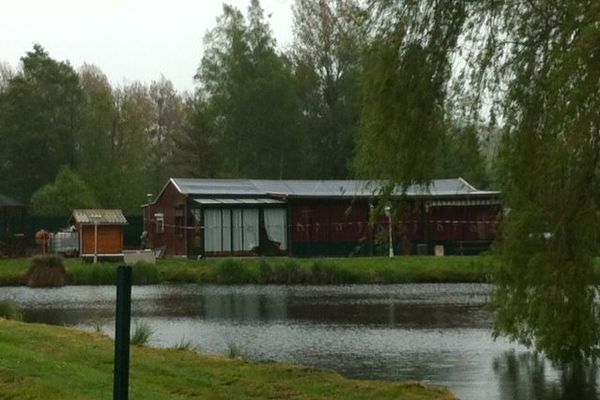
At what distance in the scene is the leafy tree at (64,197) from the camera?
52.9 meters

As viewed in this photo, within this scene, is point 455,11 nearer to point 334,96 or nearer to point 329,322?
point 329,322

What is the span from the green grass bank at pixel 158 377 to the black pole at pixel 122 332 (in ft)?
15.7

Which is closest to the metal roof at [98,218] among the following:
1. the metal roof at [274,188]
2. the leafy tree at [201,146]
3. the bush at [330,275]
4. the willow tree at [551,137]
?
the metal roof at [274,188]

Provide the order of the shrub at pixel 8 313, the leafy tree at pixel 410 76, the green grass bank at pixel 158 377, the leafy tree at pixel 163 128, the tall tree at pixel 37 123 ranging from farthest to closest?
the leafy tree at pixel 163 128 < the tall tree at pixel 37 123 < the shrub at pixel 8 313 < the leafy tree at pixel 410 76 < the green grass bank at pixel 158 377

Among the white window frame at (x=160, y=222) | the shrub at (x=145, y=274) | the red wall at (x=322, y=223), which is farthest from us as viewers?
the white window frame at (x=160, y=222)

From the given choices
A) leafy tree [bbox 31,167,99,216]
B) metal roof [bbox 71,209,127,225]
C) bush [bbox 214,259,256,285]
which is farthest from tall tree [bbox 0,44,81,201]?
bush [bbox 214,259,256,285]

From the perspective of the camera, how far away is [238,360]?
51.8 feet

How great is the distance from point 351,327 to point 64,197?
3183 cm

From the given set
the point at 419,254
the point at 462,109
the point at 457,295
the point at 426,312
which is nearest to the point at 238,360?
the point at 462,109

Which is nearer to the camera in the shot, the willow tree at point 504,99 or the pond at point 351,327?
the willow tree at point 504,99

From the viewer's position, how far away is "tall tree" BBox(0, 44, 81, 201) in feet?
187

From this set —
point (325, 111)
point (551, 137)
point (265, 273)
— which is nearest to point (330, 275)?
point (265, 273)

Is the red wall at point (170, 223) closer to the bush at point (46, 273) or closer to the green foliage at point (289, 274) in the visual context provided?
the bush at point (46, 273)

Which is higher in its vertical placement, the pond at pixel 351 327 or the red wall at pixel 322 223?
the red wall at pixel 322 223
